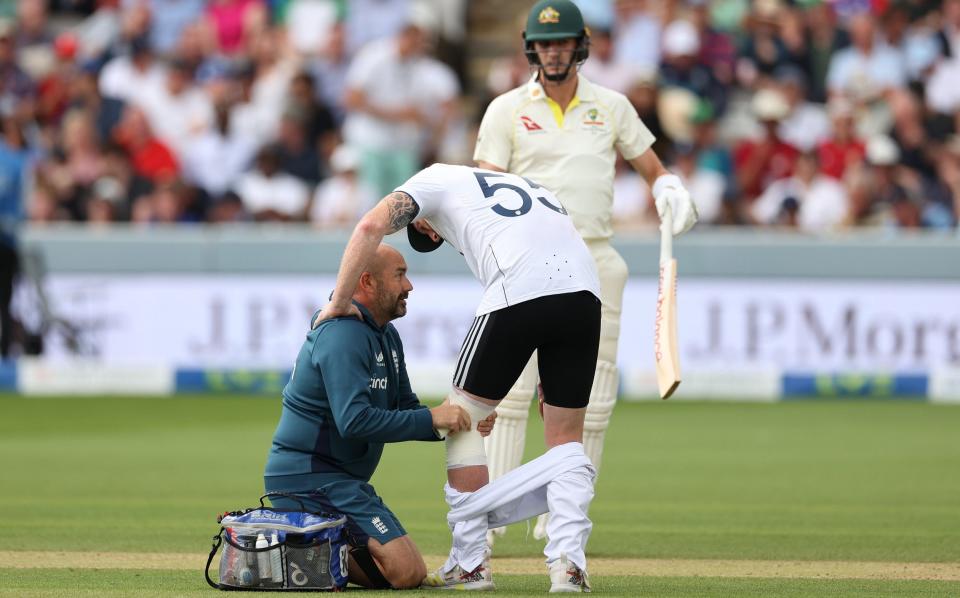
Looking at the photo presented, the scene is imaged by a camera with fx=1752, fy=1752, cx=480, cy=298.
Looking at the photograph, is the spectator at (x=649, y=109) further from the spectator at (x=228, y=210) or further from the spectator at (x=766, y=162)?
the spectator at (x=228, y=210)

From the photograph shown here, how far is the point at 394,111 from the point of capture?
17406mm

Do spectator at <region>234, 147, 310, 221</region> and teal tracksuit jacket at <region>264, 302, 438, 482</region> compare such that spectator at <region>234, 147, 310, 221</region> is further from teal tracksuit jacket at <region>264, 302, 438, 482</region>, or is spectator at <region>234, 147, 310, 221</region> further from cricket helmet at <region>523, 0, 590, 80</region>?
teal tracksuit jacket at <region>264, 302, 438, 482</region>

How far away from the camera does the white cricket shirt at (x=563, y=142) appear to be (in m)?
7.77

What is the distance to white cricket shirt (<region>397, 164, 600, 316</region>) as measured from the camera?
20.1ft

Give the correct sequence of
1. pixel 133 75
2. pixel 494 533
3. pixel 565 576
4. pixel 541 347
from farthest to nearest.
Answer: pixel 133 75, pixel 494 533, pixel 541 347, pixel 565 576

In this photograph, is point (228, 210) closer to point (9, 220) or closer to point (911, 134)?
point (9, 220)

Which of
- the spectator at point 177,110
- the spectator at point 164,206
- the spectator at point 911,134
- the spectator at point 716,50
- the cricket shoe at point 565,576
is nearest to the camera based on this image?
the cricket shoe at point 565,576

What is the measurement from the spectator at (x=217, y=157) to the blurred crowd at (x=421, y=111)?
0.02 m

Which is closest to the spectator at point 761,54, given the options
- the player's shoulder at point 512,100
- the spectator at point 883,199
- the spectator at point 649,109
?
the spectator at point 649,109

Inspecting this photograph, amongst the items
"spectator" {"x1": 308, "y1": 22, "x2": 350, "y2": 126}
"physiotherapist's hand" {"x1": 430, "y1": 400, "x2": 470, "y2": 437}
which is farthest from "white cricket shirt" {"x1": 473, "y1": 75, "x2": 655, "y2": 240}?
"spectator" {"x1": 308, "y1": 22, "x2": 350, "y2": 126}

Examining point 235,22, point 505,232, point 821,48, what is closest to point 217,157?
point 235,22

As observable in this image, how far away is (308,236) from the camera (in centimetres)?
1619

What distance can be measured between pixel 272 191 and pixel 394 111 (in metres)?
1.57

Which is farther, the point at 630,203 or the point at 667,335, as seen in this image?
the point at 630,203
